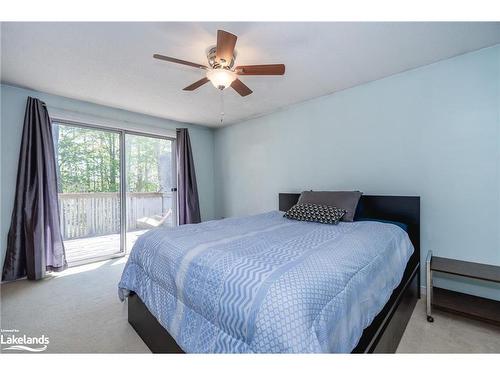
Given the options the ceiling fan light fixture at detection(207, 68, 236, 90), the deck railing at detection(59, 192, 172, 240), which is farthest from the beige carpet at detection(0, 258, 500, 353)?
the ceiling fan light fixture at detection(207, 68, 236, 90)

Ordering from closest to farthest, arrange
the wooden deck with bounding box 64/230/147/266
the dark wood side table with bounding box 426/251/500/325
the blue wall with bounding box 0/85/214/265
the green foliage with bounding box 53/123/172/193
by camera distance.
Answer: the dark wood side table with bounding box 426/251/500/325, the blue wall with bounding box 0/85/214/265, the green foliage with bounding box 53/123/172/193, the wooden deck with bounding box 64/230/147/266

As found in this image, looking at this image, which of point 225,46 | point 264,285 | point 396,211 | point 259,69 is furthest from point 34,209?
point 396,211

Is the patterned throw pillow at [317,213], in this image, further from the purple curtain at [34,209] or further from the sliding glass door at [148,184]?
the purple curtain at [34,209]

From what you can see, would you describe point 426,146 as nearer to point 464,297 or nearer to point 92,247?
point 464,297

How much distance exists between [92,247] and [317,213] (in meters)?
3.83

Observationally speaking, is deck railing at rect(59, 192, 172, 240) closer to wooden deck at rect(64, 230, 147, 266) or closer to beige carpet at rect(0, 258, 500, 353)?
wooden deck at rect(64, 230, 147, 266)

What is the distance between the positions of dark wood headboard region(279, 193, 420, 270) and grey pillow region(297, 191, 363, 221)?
4.1 inches

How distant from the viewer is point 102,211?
4.19m

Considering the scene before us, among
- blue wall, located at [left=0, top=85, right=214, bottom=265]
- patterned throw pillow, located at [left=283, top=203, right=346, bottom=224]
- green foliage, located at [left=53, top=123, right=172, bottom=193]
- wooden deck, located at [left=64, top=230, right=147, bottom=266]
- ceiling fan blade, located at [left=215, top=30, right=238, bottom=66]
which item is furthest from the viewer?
wooden deck, located at [left=64, top=230, right=147, bottom=266]

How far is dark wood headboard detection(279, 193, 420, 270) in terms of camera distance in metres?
2.27

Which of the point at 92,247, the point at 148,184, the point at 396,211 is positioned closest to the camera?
the point at 396,211

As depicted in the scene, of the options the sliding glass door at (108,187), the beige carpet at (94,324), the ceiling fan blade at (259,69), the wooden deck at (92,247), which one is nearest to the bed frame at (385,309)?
the beige carpet at (94,324)

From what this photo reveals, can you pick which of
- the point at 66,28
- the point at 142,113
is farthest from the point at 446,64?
the point at 142,113
